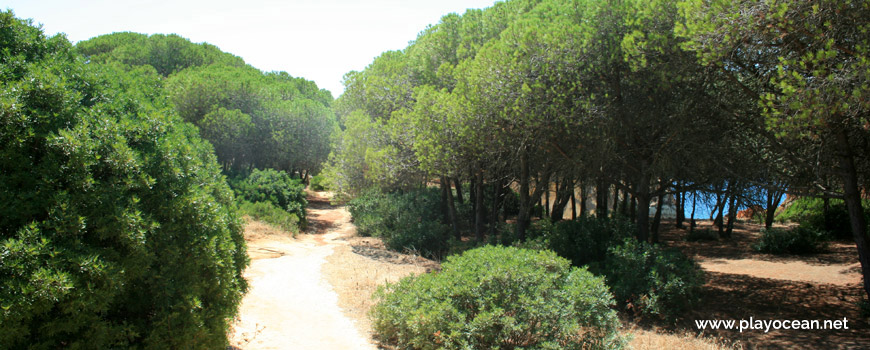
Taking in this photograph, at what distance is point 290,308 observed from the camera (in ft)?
24.0

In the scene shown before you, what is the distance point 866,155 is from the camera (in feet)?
28.0

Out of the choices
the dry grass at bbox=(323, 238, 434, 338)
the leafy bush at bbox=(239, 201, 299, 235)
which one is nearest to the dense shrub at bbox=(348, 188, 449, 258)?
the dry grass at bbox=(323, 238, 434, 338)

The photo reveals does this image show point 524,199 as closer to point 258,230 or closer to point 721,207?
point 721,207

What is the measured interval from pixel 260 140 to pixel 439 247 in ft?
51.5

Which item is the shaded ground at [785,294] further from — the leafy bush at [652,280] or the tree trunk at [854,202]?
the tree trunk at [854,202]

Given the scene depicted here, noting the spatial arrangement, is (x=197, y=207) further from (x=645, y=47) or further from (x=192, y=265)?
(x=645, y=47)

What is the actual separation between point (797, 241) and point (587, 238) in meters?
7.93

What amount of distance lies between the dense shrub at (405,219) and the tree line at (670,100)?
8.75ft

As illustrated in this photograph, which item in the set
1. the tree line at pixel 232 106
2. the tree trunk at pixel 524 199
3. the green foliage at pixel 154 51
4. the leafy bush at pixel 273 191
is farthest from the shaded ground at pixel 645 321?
the green foliage at pixel 154 51

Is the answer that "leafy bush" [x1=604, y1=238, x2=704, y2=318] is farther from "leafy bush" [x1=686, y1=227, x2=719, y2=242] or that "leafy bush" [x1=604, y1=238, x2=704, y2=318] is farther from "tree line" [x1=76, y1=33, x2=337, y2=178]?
"tree line" [x1=76, y1=33, x2=337, y2=178]

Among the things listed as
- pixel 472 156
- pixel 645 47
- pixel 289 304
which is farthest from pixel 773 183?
pixel 289 304

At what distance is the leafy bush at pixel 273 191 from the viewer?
1942 centimetres

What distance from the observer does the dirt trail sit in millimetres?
5746

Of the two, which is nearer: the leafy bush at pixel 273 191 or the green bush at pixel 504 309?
the green bush at pixel 504 309
